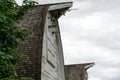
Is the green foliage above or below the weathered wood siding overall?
below

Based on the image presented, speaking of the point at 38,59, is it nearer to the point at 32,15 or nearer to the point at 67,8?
the point at 32,15

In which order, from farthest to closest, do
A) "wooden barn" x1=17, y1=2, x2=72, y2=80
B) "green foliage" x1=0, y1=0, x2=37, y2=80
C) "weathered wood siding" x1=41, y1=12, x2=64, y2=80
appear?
"weathered wood siding" x1=41, y1=12, x2=64, y2=80, "wooden barn" x1=17, y1=2, x2=72, y2=80, "green foliage" x1=0, y1=0, x2=37, y2=80

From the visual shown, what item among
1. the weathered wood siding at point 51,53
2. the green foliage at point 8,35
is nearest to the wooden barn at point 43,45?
the weathered wood siding at point 51,53

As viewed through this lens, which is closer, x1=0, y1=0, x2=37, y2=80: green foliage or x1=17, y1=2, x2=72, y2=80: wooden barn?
x1=0, y1=0, x2=37, y2=80: green foliage

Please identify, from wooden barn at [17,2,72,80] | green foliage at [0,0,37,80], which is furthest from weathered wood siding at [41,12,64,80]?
green foliage at [0,0,37,80]

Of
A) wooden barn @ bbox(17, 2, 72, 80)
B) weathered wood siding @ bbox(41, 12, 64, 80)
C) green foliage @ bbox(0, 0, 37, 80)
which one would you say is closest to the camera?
A: green foliage @ bbox(0, 0, 37, 80)

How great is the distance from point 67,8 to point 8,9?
8.16 meters

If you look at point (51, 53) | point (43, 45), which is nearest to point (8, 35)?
point (43, 45)

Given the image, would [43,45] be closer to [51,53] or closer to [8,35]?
[51,53]

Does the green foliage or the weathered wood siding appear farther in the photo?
the weathered wood siding

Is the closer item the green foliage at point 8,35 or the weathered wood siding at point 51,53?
the green foliage at point 8,35

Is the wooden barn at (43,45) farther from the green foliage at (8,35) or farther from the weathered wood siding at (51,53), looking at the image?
the green foliage at (8,35)

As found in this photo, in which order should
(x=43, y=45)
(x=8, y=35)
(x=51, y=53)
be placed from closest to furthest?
(x=8, y=35)
(x=43, y=45)
(x=51, y=53)

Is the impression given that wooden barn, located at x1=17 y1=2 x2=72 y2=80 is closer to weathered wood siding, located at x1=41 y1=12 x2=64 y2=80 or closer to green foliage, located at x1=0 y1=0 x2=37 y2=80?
weathered wood siding, located at x1=41 y1=12 x2=64 y2=80
